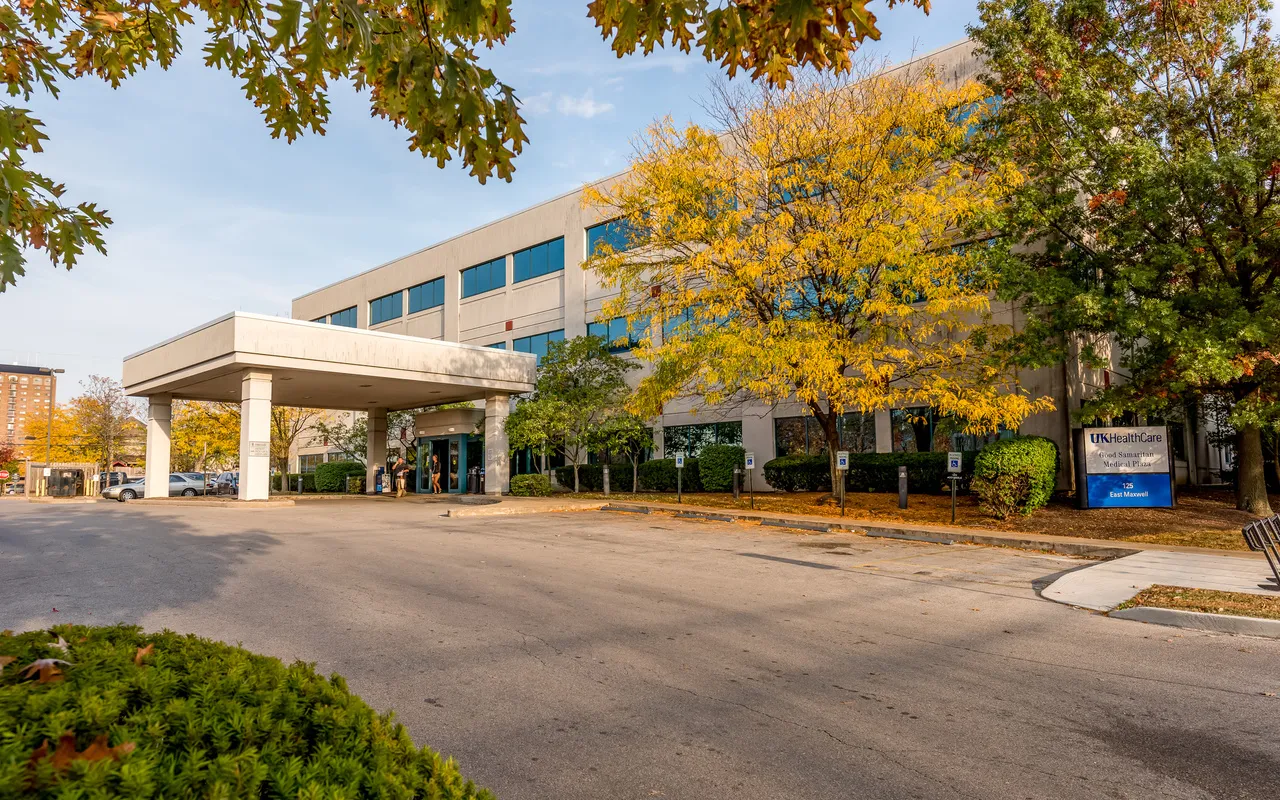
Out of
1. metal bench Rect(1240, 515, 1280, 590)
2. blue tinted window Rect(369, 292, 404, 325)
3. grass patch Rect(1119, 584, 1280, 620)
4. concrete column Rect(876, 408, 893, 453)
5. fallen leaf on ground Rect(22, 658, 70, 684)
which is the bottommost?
grass patch Rect(1119, 584, 1280, 620)

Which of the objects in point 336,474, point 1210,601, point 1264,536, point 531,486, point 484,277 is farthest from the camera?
point 336,474

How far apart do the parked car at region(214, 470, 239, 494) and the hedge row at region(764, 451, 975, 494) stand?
3044 cm

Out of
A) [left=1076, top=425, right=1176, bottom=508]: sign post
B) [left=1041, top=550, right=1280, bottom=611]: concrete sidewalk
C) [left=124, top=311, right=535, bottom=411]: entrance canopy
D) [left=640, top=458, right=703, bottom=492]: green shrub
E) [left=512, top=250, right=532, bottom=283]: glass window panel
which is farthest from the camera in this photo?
[left=512, top=250, right=532, bottom=283]: glass window panel

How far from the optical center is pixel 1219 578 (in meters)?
9.78

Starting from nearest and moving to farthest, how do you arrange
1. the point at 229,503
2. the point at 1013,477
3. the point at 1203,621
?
the point at 1203,621, the point at 1013,477, the point at 229,503

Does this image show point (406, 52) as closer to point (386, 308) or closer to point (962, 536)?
point (962, 536)

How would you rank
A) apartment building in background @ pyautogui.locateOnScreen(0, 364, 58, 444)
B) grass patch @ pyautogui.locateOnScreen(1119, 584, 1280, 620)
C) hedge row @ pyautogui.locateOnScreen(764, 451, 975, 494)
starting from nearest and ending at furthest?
grass patch @ pyautogui.locateOnScreen(1119, 584, 1280, 620), hedge row @ pyautogui.locateOnScreen(764, 451, 975, 494), apartment building in background @ pyautogui.locateOnScreen(0, 364, 58, 444)

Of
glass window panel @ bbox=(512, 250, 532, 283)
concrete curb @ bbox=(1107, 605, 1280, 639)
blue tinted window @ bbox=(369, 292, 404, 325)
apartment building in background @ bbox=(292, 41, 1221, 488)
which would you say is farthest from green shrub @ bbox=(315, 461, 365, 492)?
concrete curb @ bbox=(1107, 605, 1280, 639)

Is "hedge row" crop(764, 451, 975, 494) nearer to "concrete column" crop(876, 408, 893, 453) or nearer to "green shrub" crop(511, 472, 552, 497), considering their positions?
"concrete column" crop(876, 408, 893, 453)

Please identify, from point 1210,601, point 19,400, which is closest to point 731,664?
point 1210,601

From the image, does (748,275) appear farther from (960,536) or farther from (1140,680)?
(1140,680)

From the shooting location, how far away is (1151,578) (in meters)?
9.84

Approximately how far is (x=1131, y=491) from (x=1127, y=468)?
0.51m

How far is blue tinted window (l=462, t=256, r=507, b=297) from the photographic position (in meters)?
37.7
